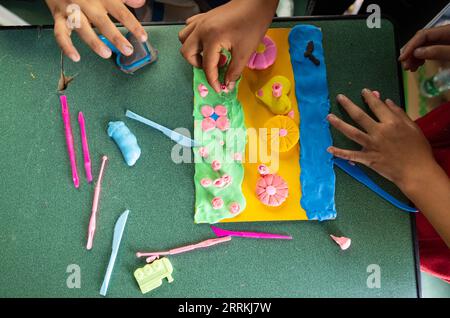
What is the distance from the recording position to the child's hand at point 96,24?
2.02ft

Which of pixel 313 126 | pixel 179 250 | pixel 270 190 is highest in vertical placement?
pixel 313 126

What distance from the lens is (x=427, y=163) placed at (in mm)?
621

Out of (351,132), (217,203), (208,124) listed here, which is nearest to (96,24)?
(208,124)

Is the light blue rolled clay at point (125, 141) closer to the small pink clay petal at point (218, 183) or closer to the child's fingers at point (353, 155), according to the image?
the small pink clay petal at point (218, 183)

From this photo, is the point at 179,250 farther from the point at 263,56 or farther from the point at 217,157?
the point at 263,56

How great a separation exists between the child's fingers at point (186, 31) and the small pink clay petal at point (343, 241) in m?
0.44

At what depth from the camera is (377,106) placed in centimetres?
67

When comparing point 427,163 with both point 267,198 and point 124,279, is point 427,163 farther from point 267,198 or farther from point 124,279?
point 124,279

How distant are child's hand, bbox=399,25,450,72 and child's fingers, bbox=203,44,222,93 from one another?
352 millimetres

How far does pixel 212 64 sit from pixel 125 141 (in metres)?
0.21

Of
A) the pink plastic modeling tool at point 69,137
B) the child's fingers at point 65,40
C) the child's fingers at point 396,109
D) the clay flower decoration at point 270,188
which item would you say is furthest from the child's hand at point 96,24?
the child's fingers at point 396,109

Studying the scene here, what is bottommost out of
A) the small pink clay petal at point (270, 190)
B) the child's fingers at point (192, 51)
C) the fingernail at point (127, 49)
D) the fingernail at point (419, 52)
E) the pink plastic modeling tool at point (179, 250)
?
the pink plastic modeling tool at point (179, 250)

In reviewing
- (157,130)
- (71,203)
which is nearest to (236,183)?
(157,130)

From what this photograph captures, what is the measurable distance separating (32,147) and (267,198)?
1.46 ft
